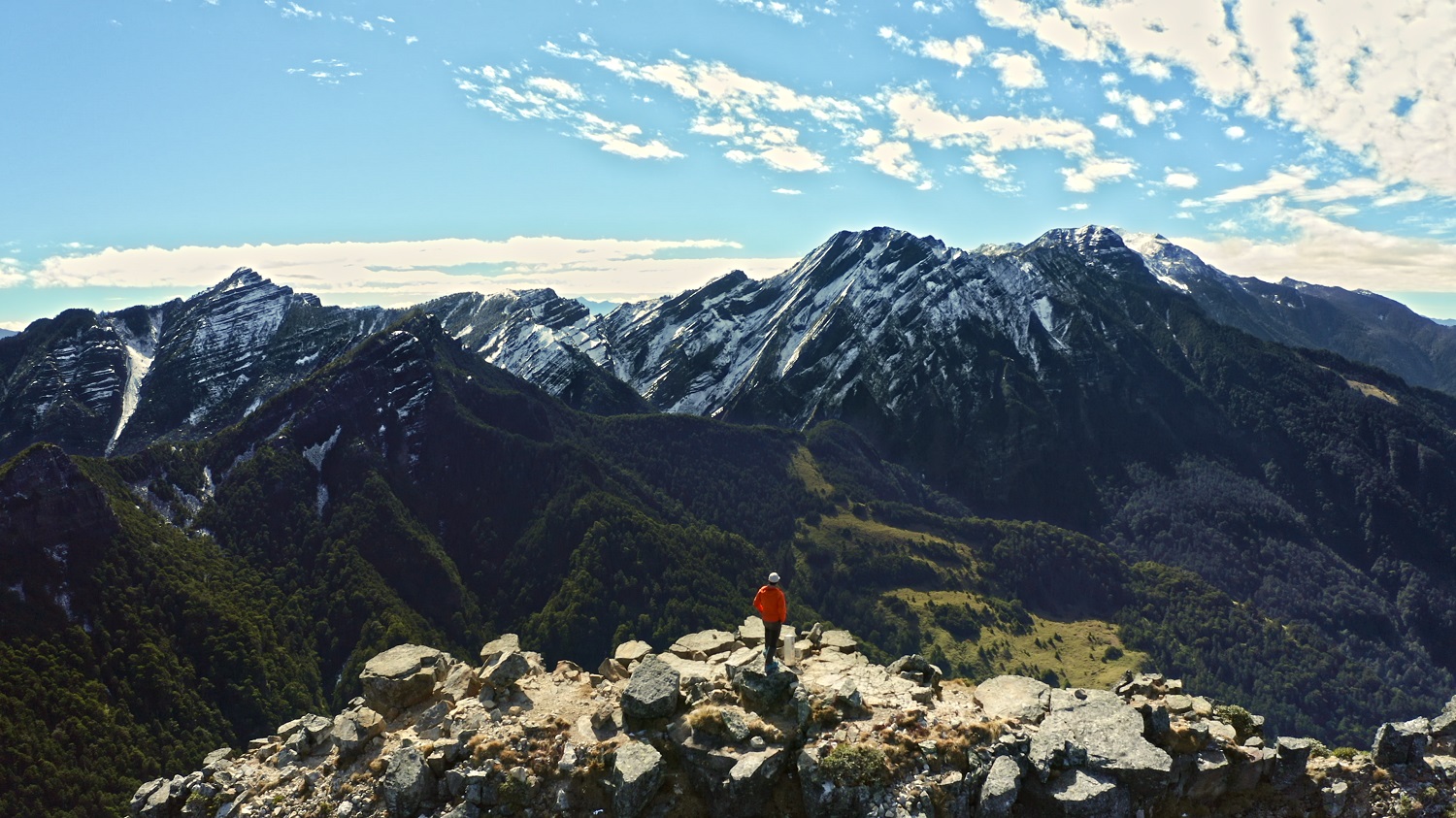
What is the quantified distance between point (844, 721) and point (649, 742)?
27.6 feet

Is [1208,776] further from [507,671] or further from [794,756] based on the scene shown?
[507,671]

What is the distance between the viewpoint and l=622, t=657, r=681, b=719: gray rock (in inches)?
1158

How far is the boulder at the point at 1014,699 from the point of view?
29.9 meters

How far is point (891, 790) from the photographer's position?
86.5 ft

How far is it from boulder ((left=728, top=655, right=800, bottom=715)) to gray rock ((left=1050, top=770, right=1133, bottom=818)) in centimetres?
1098

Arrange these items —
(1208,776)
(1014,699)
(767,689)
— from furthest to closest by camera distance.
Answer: (1014,699)
(767,689)
(1208,776)

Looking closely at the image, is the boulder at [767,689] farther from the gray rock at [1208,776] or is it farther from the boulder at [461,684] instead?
the gray rock at [1208,776]

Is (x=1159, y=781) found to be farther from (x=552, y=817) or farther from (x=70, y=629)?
(x=70, y=629)

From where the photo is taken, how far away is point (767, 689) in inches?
1188

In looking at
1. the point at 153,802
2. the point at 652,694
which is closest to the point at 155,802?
the point at 153,802

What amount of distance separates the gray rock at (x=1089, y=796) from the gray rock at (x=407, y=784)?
2519cm

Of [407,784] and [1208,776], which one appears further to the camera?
[1208,776]

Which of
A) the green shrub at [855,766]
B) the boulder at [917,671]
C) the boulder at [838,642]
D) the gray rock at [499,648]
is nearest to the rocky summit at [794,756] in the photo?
the green shrub at [855,766]

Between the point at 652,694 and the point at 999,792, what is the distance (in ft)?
47.0
